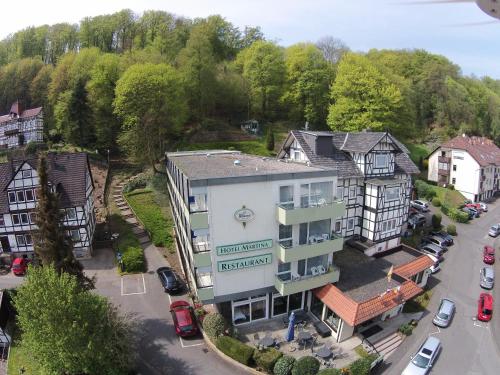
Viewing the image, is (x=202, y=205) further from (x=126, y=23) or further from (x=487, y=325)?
(x=126, y=23)

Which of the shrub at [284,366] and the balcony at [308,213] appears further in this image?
the balcony at [308,213]

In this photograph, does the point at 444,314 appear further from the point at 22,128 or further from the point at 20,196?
the point at 22,128

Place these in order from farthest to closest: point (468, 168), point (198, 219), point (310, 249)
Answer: point (468, 168)
point (310, 249)
point (198, 219)

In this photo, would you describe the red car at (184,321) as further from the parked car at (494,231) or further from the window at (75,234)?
the parked car at (494,231)

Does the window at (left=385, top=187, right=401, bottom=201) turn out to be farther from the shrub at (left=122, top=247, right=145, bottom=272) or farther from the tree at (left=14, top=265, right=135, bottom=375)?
the tree at (left=14, top=265, right=135, bottom=375)

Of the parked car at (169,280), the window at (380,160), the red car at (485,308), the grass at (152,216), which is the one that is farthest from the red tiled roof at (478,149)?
the parked car at (169,280)

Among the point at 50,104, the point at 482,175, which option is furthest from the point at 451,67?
the point at 50,104

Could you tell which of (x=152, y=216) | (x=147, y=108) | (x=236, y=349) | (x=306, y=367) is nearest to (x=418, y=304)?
(x=306, y=367)
